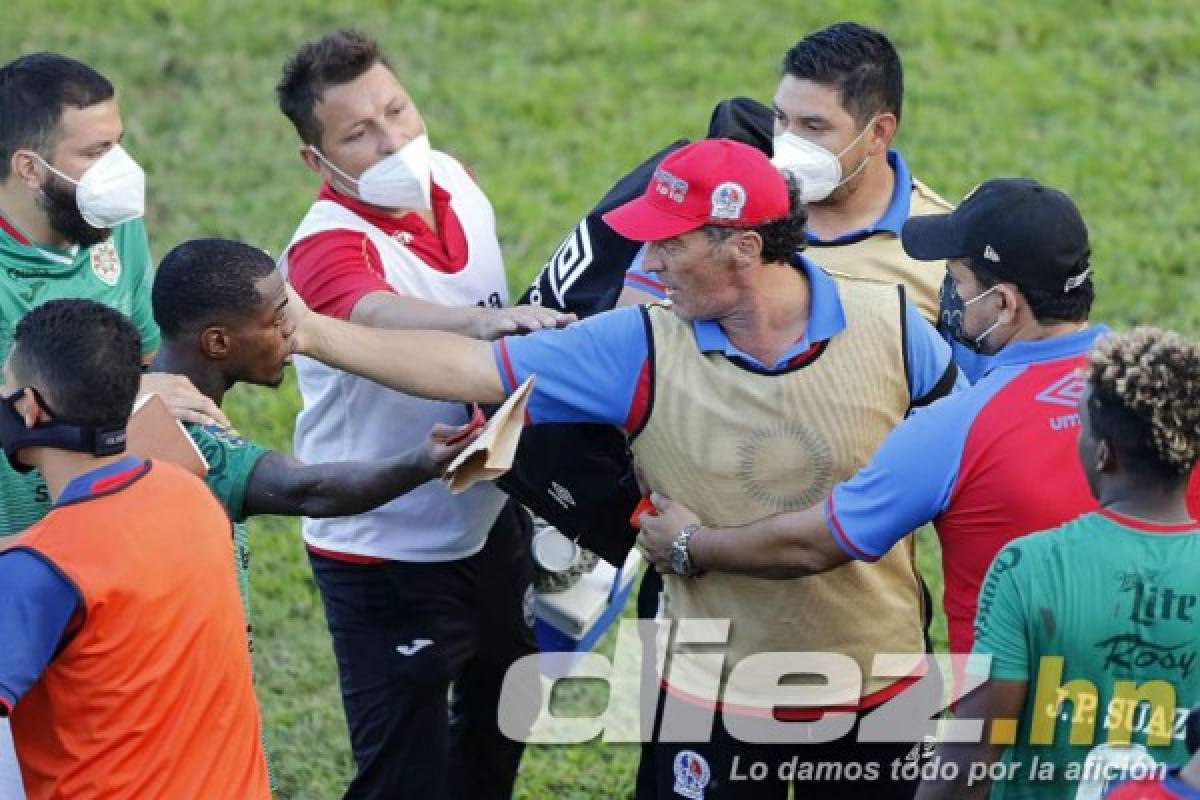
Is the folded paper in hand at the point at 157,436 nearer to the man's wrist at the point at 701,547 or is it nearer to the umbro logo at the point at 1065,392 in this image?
the man's wrist at the point at 701,547

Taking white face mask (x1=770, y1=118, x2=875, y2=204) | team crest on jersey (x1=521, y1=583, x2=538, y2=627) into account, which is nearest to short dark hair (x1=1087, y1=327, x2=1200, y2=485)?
white face mask (x1=770, y1=118, x2=875, y2=204)

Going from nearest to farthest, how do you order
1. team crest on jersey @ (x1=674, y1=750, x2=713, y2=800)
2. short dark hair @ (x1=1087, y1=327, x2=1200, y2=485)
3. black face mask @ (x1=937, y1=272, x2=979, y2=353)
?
short dark hair @ (x1=1087, y1=327, x2=1200, y2=485), black face mask @ (x1=937, y1=272, x2=979, y2=353), team crest on jersey @ (x1=674, y1=750, x2=713, y2=800)

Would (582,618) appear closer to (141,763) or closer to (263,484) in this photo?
(263,484)

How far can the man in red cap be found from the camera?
4969 millimetres

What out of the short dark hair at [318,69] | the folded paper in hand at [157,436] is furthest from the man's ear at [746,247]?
the short dark hair at [318,69]

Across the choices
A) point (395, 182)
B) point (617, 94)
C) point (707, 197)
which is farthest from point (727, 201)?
point (617, 94)

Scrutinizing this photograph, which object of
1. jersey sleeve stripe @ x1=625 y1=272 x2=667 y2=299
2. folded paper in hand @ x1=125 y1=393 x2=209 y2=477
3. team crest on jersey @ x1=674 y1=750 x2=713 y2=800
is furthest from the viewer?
jersey sleeve stripe @ x1=625 y1=272 x2=667 y2=299

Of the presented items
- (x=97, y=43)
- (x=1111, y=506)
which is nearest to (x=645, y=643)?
(x=1111, y=506)

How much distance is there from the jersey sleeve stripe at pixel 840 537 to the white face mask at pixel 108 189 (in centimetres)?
230

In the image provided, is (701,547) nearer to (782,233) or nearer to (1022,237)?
(782,233)

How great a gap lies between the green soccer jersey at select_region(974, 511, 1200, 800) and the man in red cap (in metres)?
0.91

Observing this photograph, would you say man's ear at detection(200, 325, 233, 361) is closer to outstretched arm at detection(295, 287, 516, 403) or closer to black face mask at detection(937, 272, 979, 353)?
outstretched arm at detection(295, 287, 516, 403)

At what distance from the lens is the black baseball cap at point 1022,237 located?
4.68 m

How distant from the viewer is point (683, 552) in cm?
504
